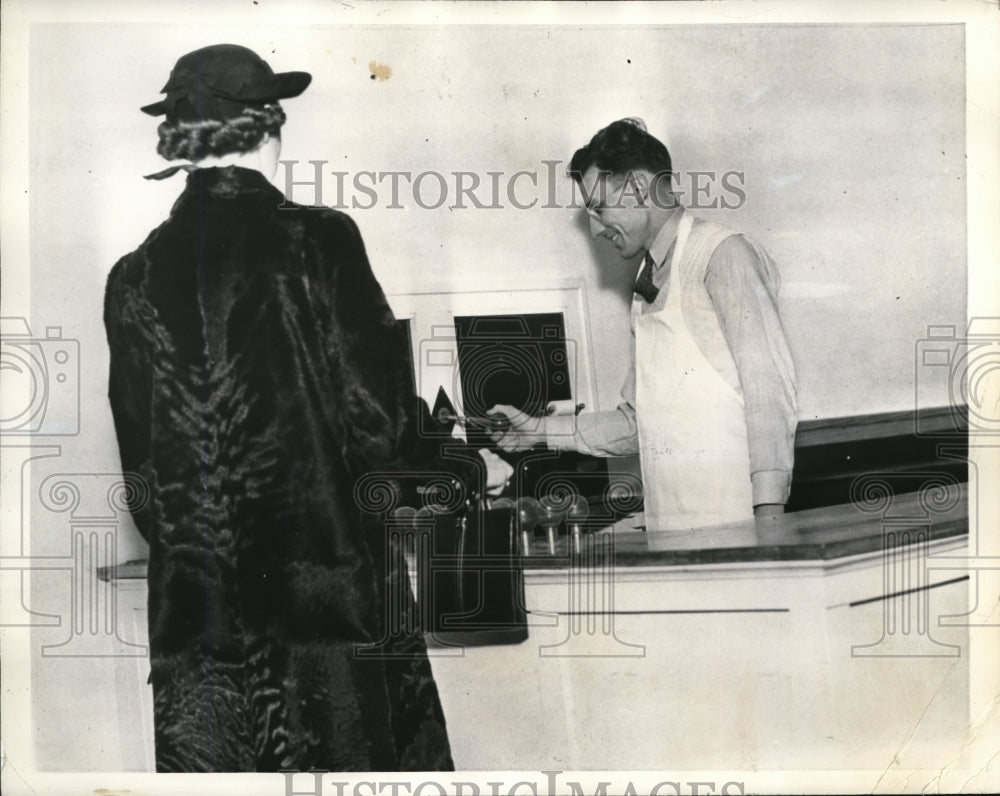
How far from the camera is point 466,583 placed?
7.38 feet

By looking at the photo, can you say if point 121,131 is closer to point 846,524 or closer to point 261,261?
point 261,261

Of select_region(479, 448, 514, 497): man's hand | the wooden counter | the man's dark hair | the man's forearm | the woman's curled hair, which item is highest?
the woman's curled hair

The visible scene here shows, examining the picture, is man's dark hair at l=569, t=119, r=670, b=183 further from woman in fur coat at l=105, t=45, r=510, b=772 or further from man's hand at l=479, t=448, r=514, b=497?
man's hand at l=479, t=448, r=514, b=497

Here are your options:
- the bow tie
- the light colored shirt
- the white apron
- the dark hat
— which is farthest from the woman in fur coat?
the bow tie

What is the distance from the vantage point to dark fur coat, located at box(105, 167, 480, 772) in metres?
2.21

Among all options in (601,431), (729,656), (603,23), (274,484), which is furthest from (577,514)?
(603,23)

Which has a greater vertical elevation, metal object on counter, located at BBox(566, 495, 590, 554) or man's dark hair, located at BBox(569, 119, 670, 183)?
man's dark hair, located at BBox(569, 119, 670, 183)

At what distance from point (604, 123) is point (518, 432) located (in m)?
0.72

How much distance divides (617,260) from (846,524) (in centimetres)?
78

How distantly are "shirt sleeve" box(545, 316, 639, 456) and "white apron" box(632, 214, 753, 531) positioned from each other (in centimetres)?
2

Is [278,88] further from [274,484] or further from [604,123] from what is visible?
[274,484]

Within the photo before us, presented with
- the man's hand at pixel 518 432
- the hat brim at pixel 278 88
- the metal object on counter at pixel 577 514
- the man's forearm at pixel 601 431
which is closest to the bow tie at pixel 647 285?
the man's forearm at pixel 601 431

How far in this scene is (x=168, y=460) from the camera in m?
2.26

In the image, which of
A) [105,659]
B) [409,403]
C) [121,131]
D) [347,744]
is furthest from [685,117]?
[105,659]
